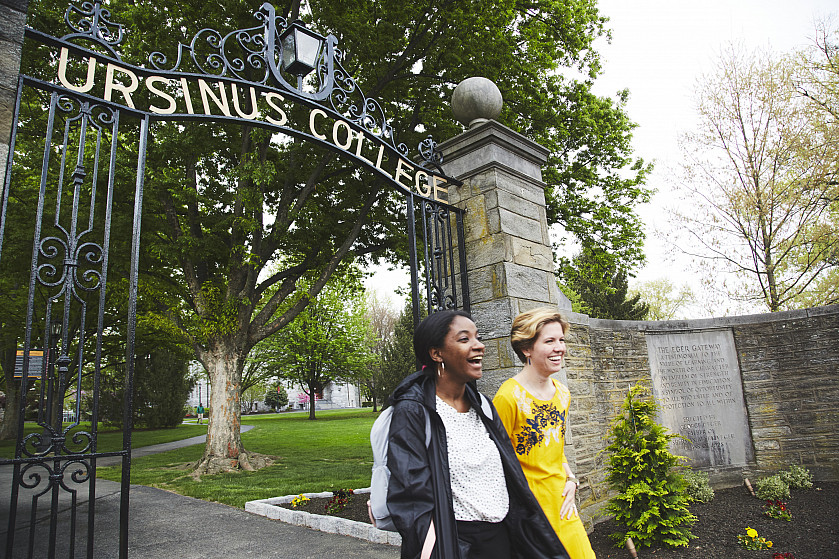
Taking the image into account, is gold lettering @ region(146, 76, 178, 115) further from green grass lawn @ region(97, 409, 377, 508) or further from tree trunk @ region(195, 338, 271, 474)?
tree trunk @ region(195, 338, 271, 474)

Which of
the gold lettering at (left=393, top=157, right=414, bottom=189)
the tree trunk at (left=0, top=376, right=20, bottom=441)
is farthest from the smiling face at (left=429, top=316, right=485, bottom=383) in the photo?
the tree trunk at (left=0, top=376, right=20, bottom=441)

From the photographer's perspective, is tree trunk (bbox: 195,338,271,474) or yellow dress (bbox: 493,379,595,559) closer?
yellow dress (bbox: 493,379,595,559)

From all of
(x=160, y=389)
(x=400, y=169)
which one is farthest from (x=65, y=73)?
(x=160, y=389)

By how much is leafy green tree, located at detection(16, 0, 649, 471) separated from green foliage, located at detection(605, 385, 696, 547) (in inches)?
302

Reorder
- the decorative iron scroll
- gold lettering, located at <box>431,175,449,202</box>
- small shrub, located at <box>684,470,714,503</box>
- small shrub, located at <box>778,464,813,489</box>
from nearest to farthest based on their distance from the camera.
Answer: the decorative iron scroll < gold lettering, located at <box>431,175,449,202</box> < small shrub, located at <box>684,470,714,503</box> < small shrub, located at <box>778,464,813,489</box>

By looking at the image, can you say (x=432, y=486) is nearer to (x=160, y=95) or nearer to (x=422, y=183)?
(x=160, y=95)

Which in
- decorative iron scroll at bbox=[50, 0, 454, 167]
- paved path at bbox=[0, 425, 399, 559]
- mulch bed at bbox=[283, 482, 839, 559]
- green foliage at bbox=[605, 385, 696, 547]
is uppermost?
decorative iron scroll at bbox=[50, 0, 454, 167]

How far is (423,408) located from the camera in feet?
7.18

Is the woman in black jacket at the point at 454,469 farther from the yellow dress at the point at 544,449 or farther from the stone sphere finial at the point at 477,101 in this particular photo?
the stone sphere finial at the point at 477,101

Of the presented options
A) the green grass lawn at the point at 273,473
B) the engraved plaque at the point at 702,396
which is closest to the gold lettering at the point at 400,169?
the engraved plaque at the point at 702,396

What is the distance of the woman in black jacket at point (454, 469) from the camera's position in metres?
1.94

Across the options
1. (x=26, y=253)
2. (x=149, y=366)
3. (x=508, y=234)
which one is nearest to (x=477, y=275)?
(x=508, y=234)

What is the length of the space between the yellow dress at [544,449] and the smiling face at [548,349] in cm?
18

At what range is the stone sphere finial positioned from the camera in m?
4.94
